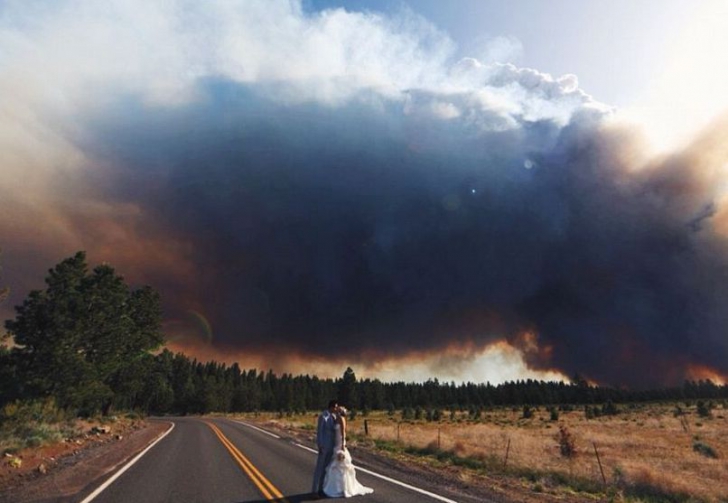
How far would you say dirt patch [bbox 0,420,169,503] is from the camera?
32.2 feet

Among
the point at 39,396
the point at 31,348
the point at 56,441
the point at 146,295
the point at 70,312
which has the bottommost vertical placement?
the point at 56,441

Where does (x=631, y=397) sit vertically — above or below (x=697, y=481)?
above

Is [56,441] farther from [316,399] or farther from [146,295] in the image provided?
[316,399]

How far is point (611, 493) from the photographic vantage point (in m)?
13.2

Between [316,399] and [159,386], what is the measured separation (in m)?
57.9

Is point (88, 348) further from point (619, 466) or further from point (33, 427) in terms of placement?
point (619, 466)

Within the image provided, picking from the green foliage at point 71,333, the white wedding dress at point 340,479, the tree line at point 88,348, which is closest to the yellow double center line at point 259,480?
the white wedding dress at point 340,479

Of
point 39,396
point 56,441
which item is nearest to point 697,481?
point 56,441

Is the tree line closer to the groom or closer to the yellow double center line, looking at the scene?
the yellow double center line

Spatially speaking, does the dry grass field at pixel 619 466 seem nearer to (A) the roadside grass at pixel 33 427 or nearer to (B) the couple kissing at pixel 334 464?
(B) the couple kissing at pixel 334 464

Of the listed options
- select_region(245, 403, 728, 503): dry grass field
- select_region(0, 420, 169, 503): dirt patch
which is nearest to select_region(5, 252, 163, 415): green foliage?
select_region(0, 420, 169, 503): dirt patch

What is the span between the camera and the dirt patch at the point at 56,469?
9.82 m

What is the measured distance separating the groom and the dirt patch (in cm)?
527

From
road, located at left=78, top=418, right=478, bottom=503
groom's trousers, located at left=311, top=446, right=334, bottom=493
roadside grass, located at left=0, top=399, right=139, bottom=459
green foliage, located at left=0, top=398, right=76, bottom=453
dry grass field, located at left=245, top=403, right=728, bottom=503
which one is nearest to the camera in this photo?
road, located at left=78, top=418, right=478, bottom=503
